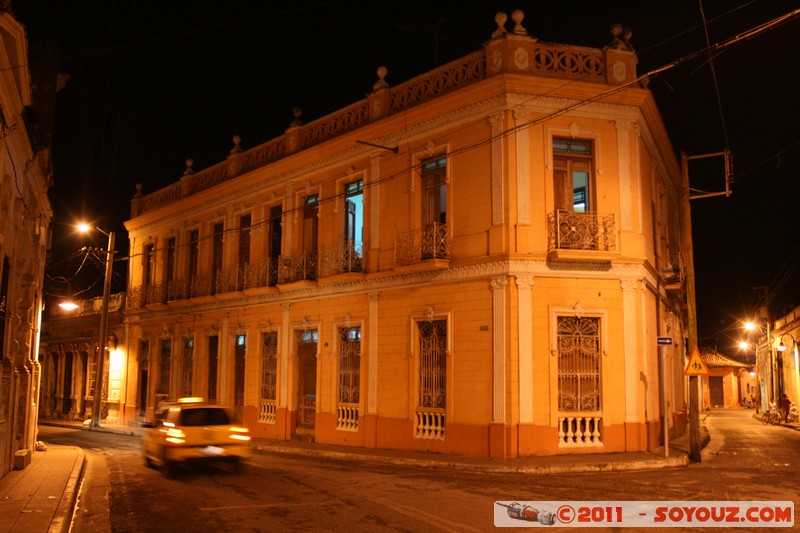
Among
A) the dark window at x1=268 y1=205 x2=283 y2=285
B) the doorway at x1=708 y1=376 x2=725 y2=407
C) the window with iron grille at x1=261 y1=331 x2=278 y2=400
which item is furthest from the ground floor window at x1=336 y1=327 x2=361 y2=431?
the doorway at x1=708 y1=376 x2=725 y2=407

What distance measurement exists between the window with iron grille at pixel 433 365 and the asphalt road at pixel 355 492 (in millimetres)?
2417

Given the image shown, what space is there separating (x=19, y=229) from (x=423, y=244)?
9149mm

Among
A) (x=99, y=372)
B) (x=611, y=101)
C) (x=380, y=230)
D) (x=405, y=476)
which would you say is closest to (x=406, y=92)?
(x=380, y=230)

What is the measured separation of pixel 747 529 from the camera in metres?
8.59

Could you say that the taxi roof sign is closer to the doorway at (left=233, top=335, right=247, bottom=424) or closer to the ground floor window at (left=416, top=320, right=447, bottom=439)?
the ground floor window at (left=416, top=320, right=447, bottom=439)

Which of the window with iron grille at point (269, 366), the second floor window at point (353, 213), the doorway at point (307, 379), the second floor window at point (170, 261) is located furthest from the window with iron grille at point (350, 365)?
the second floor window at point (170, 261)

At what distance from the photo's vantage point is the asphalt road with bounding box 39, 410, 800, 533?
920 cm

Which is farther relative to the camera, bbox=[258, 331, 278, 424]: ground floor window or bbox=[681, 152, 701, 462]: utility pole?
bbox=[258, 331, 278, 424]: ground floor window

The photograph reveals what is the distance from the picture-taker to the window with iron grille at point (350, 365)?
20109 mm

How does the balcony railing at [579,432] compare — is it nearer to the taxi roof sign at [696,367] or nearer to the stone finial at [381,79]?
the taxi roof sign at [696,367]

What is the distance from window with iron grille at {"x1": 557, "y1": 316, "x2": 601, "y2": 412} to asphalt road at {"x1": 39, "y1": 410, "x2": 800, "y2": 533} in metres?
2.59

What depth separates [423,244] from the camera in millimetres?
Answer: 18156

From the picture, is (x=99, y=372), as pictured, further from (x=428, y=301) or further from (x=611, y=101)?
(x=611, y=101)

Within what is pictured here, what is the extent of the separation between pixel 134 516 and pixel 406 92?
1330 cm
